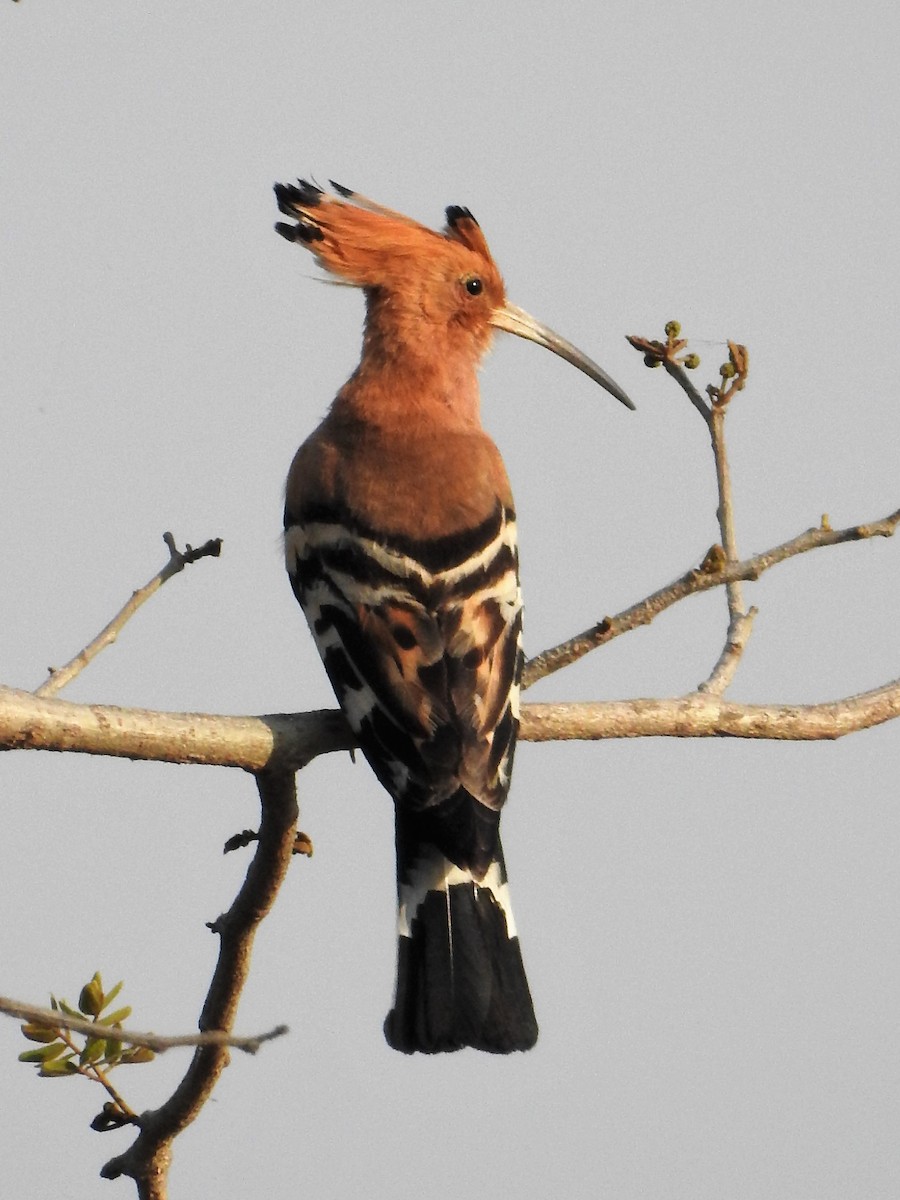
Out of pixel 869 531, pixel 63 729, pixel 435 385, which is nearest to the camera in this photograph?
pixel 63 729

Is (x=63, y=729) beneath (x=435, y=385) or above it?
beneath

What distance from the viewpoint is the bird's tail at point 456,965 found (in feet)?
9.43

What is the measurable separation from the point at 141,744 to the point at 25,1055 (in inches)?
20.6

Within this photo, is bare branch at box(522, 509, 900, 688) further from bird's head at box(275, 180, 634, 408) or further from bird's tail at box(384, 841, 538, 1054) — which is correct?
bird's head at box(275, 180, 634, 408)

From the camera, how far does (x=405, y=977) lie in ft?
9.54

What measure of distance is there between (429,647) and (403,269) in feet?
4.04

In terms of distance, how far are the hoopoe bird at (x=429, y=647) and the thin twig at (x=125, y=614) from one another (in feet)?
0.87

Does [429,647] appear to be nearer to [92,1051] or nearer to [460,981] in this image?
[460,981]

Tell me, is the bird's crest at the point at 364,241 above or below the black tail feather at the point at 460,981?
above

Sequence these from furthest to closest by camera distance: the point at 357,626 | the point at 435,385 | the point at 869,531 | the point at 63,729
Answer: the point at 435,385 → the point at 357,626 → the point at 869,531 → the point at 63,729

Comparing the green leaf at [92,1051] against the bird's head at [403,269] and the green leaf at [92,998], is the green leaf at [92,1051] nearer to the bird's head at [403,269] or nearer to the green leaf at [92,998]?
the green leaf at [92,998]

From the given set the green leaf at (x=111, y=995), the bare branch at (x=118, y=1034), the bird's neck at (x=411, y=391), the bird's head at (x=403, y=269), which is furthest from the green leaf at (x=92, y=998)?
the bird's head at (x=403, y=269)

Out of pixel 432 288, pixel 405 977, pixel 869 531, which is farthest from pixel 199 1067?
pixel 432 288

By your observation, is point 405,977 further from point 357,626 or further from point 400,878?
point 357,626
